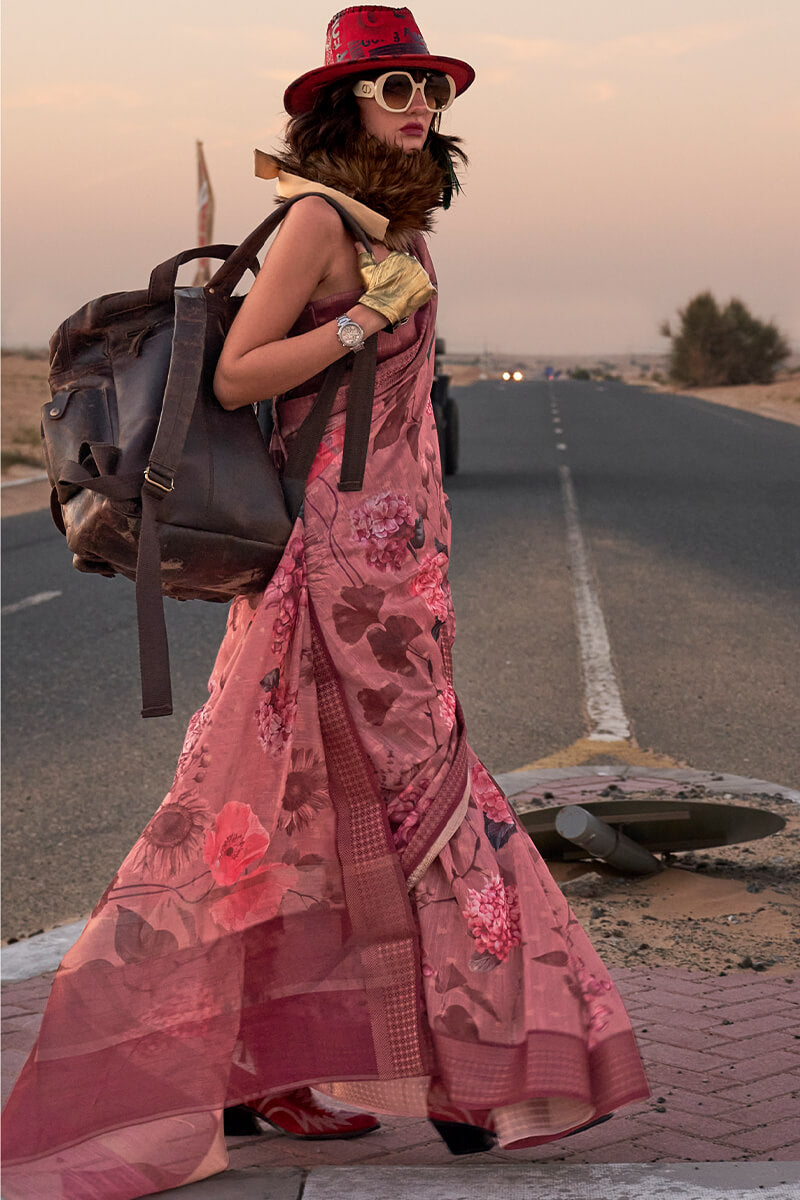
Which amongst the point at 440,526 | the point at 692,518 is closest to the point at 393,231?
the point at 440,526

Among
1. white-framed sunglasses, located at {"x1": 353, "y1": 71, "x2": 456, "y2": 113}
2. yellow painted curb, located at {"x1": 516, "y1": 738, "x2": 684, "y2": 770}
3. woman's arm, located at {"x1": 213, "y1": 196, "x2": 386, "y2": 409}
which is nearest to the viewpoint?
woman's arm, located at {"x1": 213, "y1": 196, "x2": 386, "y2": 409}

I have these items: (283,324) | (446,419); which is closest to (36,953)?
(283,324)

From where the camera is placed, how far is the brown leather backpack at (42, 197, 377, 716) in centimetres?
259

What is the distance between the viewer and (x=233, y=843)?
2.76 meters

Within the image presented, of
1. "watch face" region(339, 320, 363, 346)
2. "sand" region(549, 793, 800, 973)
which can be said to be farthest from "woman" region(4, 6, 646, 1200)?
"sand" region(549, 793, 800, 973)

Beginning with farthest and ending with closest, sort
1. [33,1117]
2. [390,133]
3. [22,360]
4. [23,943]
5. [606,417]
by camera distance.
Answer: [22,360], [606,417], [23,943], [390,133], [33,1117]

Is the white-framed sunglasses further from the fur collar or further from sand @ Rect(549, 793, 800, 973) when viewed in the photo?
sand @ Rect(549, 793, 800, 973)

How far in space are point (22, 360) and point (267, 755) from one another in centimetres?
7617

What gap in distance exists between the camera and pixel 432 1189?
9.11 ft

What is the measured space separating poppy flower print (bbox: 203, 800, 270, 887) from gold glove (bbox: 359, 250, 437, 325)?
0.94 meters

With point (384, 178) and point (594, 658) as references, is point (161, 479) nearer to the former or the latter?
point (384, 178)

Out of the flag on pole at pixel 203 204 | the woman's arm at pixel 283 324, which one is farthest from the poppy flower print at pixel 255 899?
the flag on pole at pixel 203 204

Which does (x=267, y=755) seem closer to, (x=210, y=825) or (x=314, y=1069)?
(x=210, y=825)

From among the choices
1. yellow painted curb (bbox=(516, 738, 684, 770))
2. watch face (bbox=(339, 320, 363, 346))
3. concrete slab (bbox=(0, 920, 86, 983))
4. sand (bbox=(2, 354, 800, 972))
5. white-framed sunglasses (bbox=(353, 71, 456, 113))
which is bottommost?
concrete slab (bbox=(0, 920, 86, 983))
